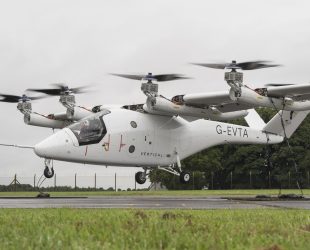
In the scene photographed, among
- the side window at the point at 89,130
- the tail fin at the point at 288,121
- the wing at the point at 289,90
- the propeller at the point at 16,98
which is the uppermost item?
the propeller at the point at 16,98

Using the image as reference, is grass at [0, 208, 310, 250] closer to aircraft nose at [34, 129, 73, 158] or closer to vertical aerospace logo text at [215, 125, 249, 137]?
aircraft nose at [34, 129, 73, 158]

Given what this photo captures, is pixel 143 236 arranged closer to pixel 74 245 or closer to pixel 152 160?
pixel 74 245

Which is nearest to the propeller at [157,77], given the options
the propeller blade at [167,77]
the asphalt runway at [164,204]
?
the propeller blade at [167,77]

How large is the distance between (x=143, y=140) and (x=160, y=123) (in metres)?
1.85

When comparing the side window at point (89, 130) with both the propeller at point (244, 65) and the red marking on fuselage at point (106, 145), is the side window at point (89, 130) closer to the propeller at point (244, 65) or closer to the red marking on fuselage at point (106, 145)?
the red marking on fuselage at point (106, 145)

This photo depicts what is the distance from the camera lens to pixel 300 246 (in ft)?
14.6

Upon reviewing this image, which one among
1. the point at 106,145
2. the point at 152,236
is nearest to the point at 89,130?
the point at 106,145

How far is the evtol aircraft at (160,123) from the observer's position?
30.3m

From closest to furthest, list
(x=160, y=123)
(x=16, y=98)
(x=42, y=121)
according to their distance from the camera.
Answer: (x=160, y=123)
(x=16, y=98)
(x=42, y=121)

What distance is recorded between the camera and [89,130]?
30812 mm

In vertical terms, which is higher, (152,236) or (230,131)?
(230,131)

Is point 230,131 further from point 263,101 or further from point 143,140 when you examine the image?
point 143,140

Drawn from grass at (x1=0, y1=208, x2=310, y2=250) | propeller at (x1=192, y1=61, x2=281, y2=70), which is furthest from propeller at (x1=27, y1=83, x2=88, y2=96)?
grass at (x1=0, y1=208, x2=310, y2=250)

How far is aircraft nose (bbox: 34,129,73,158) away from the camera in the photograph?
29875 millimetres
